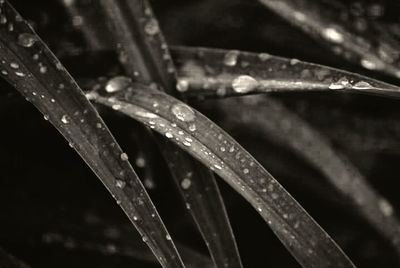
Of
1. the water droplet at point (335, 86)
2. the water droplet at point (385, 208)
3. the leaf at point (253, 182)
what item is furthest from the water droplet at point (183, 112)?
the water droplet at point (385, 208)

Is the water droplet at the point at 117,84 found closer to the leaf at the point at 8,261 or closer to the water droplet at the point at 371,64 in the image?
the leaf at the point at 8,261

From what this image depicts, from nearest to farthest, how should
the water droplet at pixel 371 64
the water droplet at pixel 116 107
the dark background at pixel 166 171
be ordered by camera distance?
the water droplet at pixel 116 107 → the water droplet at pixel 371 64 → the dark background at pixel 166 171

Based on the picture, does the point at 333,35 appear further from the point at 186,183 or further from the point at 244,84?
the point at 186,183


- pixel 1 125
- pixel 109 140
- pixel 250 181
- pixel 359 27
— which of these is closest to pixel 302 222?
pixel 250 181

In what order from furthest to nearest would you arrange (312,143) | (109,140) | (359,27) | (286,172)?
(286,172) < (312,143) < (359,27) < (109,140)

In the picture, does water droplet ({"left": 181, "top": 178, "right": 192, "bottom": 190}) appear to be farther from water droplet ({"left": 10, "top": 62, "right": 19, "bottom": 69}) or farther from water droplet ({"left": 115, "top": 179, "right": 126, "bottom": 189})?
water droplet ({"left": 10, "top": 62, "right": 19, "bottom": 69})

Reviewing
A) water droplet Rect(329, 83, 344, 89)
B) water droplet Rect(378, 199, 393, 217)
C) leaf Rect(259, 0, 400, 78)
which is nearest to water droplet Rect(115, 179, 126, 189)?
water droplet Rect(329, 83, 344, 89)

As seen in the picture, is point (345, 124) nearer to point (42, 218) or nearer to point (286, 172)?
point (286, 172)
